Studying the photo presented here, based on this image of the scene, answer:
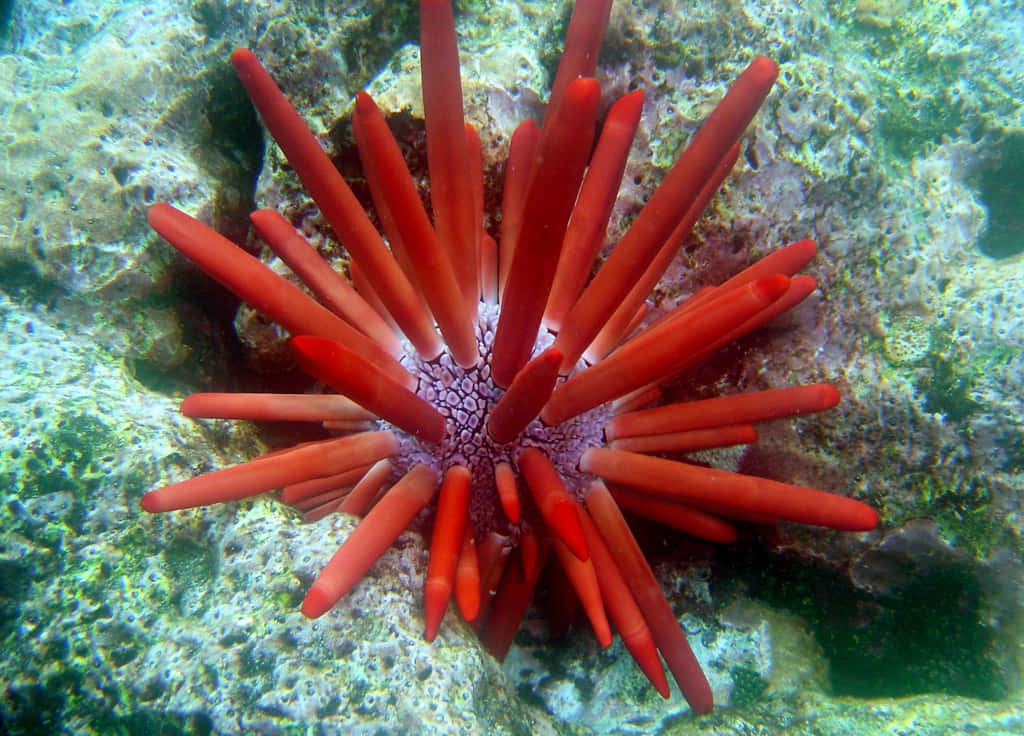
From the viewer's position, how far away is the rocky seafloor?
195cm

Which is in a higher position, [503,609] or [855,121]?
[855,121]

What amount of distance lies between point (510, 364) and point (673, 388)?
4.03 feet

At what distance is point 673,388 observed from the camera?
2.75 m

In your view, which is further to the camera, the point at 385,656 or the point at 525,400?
the point at 385,656

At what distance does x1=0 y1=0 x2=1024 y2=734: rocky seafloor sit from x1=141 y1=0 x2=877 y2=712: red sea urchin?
0.31 meters

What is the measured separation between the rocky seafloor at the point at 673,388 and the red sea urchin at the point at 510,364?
0.31 meters

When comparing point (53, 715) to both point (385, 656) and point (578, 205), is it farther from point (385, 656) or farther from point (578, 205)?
point (578, 205)

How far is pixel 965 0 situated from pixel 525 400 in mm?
4000

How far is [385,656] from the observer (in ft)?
5.90

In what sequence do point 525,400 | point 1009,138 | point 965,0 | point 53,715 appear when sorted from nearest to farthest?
point 525,400
point 53,715
point 1009,138
point 965,0

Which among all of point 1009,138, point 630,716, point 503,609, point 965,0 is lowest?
point 630,716

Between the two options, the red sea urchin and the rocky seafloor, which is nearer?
the red sea urchin

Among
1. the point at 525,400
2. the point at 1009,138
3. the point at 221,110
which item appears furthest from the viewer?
the point at 1009,138

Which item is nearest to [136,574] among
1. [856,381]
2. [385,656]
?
[385,656]
